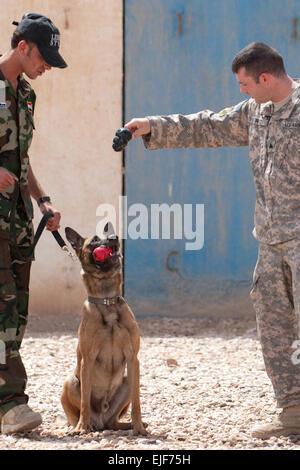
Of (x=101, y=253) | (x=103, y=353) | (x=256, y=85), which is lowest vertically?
(x=103, y=353)

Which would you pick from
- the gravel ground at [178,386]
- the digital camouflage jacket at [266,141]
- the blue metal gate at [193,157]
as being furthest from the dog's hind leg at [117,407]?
the blue metal gate at [193,157]

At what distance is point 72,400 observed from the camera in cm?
530

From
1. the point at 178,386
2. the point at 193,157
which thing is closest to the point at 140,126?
the point at 178,386

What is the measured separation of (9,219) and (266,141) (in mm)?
1506

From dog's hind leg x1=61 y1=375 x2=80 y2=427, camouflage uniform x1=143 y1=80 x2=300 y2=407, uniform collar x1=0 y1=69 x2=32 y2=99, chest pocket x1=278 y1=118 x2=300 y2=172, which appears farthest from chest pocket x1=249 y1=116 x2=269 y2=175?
dog's hind leg x1=61 y1=375 x2=80 y2=427

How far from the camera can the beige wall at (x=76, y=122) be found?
914 cm

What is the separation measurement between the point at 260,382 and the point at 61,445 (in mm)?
2295

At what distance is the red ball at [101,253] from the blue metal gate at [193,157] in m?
3.97

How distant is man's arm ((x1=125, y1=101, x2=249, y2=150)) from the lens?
5.30 m

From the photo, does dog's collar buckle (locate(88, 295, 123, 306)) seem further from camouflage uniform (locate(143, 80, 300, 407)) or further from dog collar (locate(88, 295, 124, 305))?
camouflage uniform (locate(143, 80, 300, 407))

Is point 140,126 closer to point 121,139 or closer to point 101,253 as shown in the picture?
point 121,139

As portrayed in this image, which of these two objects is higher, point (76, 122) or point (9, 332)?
point (76, 122)

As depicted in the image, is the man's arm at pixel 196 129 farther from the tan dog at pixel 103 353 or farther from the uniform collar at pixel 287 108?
the tan dog at pixel 103 353
